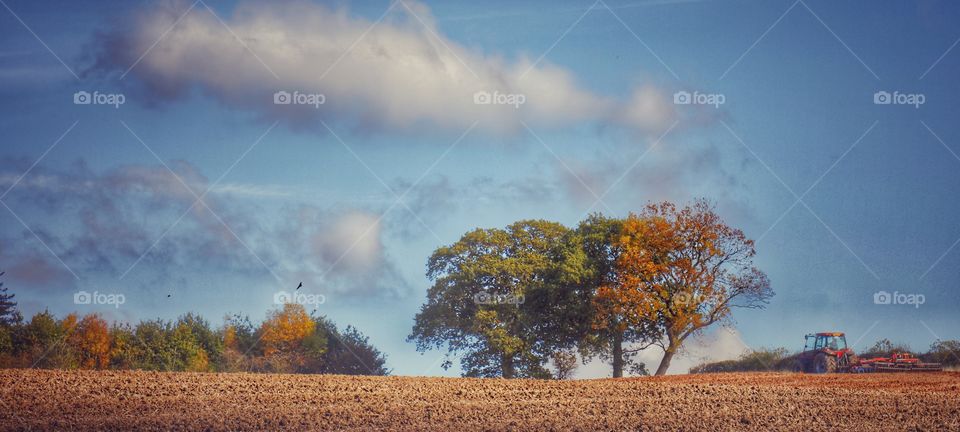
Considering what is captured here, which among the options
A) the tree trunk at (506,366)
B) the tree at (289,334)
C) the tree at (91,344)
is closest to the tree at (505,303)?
the tree trunk at (506,366)

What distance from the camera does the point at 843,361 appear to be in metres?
34.7

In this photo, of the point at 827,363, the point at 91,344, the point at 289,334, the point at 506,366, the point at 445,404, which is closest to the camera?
the point at 445,404

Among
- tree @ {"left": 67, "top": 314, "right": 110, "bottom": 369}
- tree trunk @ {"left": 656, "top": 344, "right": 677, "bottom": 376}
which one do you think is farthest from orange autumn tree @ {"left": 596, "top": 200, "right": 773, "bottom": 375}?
tree @ {"left": 67, "top": 314, "right": 110, "bottom": 369}

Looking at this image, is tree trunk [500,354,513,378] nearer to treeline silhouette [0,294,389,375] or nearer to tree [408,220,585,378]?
tree [408,220,585,378]

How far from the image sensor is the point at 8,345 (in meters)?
38.7

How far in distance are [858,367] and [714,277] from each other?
6454 millimetres

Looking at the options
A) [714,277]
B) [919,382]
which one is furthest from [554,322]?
[919,382]

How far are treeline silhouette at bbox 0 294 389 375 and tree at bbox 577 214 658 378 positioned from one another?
556 inches

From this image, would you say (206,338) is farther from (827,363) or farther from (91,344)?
(827,363)

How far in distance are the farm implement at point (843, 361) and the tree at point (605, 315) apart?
6.36m

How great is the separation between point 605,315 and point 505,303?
4.19 metres

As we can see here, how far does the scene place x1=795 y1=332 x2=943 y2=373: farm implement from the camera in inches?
1312

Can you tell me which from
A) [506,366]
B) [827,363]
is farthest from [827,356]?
[506,366]

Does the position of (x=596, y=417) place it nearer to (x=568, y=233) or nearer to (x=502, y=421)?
(x=502, y=421)
